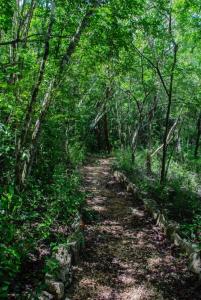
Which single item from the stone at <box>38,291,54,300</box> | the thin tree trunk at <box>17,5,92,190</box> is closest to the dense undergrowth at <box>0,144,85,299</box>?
the stone at <box>38,291,54,300</box>

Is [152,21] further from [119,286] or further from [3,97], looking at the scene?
[119,286]

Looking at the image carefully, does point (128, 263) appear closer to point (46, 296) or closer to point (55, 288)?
point (55, 288)

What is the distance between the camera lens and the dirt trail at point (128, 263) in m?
6.20

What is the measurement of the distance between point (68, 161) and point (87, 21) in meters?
9.20

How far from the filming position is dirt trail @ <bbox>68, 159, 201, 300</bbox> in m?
6.20

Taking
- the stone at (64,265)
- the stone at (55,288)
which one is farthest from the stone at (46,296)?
the stone at (64,265)

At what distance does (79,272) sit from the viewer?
668cm

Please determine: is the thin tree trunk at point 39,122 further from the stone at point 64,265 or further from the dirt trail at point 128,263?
the dirt trail at point 128,263

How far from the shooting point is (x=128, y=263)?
293 inches

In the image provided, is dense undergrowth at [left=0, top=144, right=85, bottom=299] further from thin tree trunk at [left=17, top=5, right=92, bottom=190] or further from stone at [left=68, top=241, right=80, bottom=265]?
A: thin tree trunk at [left=17, top=5, right=92, bottom=190]

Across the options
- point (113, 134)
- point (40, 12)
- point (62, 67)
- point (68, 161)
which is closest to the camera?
point (62, 67)

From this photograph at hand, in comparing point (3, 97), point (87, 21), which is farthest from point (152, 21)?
point (3, 97)

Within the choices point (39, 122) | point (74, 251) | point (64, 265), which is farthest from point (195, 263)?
point (39, 122)

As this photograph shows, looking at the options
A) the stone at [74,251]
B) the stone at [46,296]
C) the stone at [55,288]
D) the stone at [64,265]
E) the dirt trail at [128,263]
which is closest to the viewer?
the stone at [46,296]
